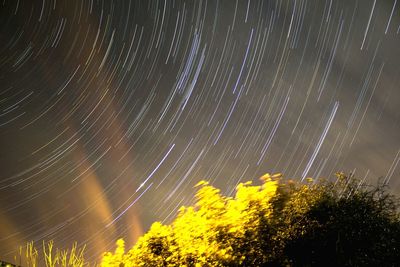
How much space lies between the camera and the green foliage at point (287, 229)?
36.0 ft

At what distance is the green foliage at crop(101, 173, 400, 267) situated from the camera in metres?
11.0

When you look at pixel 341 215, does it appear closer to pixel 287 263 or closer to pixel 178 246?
pixel 287 263

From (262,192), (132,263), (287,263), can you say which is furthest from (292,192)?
(132,263)

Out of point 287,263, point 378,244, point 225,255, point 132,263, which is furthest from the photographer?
point 132,263

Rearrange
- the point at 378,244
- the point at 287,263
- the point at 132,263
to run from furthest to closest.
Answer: the point at 132,263 < the point at 378,244 < the point at 287,263

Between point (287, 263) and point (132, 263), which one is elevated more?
point (132, 263)

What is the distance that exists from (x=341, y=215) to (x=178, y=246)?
471 centimetres

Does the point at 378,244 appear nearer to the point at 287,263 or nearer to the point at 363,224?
the point at 363,224

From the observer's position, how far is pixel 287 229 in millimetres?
11695

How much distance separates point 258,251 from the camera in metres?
11.1

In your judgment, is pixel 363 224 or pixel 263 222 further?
pixel 363 224

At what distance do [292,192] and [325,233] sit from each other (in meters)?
1.47

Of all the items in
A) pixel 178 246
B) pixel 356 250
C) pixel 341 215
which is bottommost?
pixel 356 250

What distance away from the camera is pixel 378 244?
12.2m
